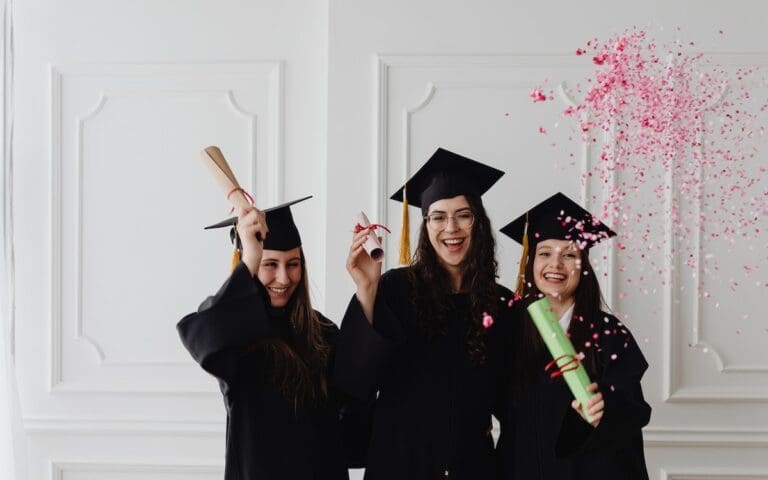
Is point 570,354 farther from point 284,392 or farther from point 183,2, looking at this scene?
point 183,2

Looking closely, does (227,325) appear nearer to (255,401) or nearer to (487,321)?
(255,401)

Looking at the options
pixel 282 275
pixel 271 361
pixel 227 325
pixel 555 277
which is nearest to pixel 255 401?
pixel 271 361

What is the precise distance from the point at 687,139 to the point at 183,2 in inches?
83.7

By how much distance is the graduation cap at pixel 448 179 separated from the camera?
2406mm

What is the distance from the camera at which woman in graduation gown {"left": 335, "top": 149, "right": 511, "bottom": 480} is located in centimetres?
224

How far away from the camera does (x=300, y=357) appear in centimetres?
225

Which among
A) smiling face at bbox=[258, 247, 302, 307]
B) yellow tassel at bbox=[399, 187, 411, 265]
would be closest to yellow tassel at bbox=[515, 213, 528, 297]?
yellow tassel at bbox=[399, 187, 411, 265]

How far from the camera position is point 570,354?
1964 mm

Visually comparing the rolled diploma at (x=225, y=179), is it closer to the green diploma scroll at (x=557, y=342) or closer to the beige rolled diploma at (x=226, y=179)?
the beige rolled diploma at (x=226, y=179)

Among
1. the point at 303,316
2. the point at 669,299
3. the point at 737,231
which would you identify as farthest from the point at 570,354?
the point at 737,231

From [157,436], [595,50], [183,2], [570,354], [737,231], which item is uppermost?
[183,2]

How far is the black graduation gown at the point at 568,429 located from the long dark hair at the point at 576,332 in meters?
0.02

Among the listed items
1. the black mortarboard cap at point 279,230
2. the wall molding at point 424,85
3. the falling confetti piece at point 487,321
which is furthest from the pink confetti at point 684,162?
the black mortarboard cap at point 279,230

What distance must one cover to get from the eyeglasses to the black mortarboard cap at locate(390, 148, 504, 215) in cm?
6
